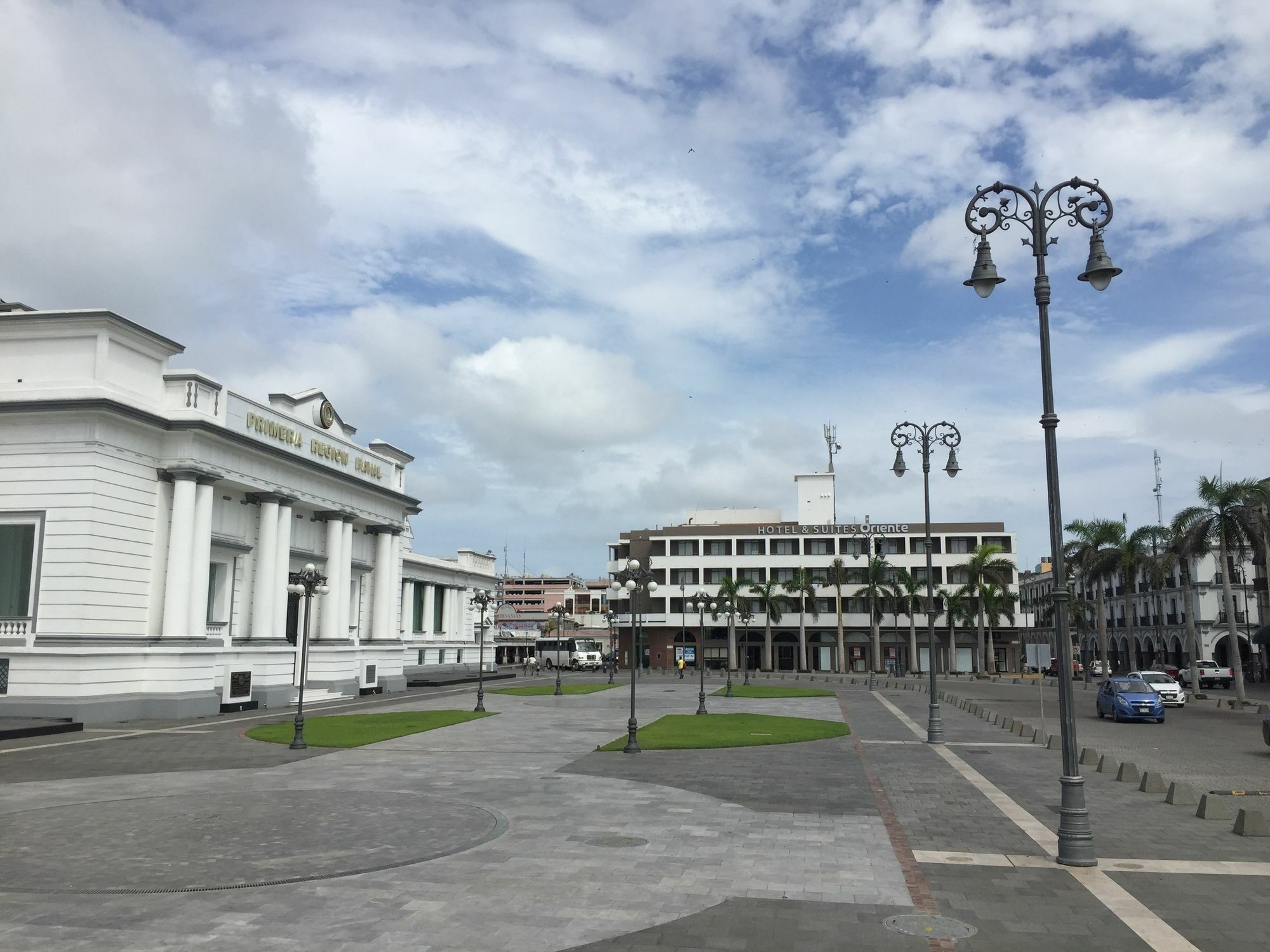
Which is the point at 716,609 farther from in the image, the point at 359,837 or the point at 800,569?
the point at 359,837

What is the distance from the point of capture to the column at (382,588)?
57.2 meters

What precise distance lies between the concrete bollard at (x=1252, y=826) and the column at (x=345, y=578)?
144ft

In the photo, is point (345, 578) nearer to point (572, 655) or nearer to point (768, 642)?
point (572, 655)

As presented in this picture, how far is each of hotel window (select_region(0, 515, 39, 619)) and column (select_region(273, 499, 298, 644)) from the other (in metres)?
11.1

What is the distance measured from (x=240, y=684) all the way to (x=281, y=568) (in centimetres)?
614

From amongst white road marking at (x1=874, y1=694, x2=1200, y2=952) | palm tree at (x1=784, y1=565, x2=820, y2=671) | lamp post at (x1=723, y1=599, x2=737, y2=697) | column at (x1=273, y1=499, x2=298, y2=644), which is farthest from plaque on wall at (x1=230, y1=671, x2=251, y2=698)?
palm tree at (x1=784, y1=565, x2=820, y2=671)

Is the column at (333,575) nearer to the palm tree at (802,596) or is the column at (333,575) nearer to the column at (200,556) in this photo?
the column at (200,556)

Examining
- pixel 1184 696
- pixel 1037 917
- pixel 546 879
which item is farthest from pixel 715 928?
pixel 1184 696

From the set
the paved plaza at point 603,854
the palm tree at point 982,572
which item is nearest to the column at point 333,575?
the paved plaza at point 603,854

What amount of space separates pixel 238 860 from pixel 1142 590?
12860 cm

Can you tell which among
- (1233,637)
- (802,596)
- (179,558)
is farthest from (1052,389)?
(802,596)

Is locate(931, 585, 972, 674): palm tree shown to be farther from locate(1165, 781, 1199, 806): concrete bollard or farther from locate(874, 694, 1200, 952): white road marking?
locate(874, 694, 1200, 952): white road marking

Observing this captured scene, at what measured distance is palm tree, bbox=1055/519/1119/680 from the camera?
7319 cm

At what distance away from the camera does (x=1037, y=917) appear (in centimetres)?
1067
